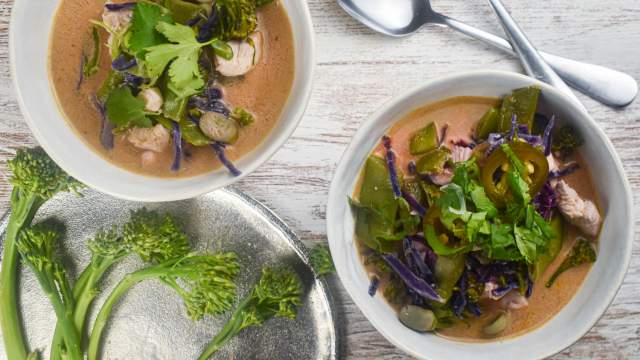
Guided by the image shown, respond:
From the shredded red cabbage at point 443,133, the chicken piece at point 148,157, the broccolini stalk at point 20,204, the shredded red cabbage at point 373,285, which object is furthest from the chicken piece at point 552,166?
the broccolini stalk at point 20,204

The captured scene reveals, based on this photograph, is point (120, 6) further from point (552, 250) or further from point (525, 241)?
point (552, 250)

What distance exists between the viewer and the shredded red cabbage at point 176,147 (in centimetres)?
219

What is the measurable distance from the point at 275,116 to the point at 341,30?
53cm

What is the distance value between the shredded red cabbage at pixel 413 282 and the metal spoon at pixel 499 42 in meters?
0.87

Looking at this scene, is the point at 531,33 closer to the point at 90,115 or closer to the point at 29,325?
the point at 90,115

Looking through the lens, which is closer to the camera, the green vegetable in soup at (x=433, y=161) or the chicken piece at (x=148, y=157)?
the green vegetable in soup at (x=433, y=161)

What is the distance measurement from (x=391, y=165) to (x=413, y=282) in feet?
1.22

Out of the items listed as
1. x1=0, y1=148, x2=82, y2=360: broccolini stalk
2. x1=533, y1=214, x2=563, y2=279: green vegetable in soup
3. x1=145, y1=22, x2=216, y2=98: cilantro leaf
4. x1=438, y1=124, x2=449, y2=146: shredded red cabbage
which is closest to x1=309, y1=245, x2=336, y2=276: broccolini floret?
x1=438, y1=124, x2=449, y2=146: shredded red cabbage

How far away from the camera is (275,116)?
2.26 m

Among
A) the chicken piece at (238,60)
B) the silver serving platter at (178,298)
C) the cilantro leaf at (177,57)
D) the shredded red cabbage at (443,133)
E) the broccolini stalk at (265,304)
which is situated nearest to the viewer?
the cilantro leaf at (177,57)

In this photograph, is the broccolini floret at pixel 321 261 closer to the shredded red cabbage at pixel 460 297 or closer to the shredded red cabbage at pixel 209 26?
the shredded red cabbage at pixel 460 297

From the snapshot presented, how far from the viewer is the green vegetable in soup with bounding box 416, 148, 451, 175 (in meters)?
2.16

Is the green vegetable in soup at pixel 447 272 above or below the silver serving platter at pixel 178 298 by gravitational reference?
above

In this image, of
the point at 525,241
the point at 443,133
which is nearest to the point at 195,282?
the point at 443,133
